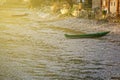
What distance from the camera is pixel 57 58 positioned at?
82.2 feet

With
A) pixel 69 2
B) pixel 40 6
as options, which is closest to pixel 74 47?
pixel 69 2

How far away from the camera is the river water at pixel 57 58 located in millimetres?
20141

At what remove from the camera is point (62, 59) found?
2470 centimetres

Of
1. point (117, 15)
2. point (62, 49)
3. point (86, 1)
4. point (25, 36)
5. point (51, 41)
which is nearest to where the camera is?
point (62, 49)

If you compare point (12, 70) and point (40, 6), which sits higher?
point (12, 70)

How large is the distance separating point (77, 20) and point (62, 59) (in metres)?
20.5

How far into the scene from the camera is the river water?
66.1ft

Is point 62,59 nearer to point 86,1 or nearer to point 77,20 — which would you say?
point 77,20

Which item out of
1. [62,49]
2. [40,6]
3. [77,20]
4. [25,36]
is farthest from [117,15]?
[40,6]

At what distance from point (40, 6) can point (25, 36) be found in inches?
1650

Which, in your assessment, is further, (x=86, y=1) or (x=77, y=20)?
(x=86, y=1)

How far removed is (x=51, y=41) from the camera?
32.9 metres

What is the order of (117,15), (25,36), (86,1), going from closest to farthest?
(25,36) < (117,15) < (86,1)

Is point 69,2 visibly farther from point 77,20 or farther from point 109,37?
point 109,37
